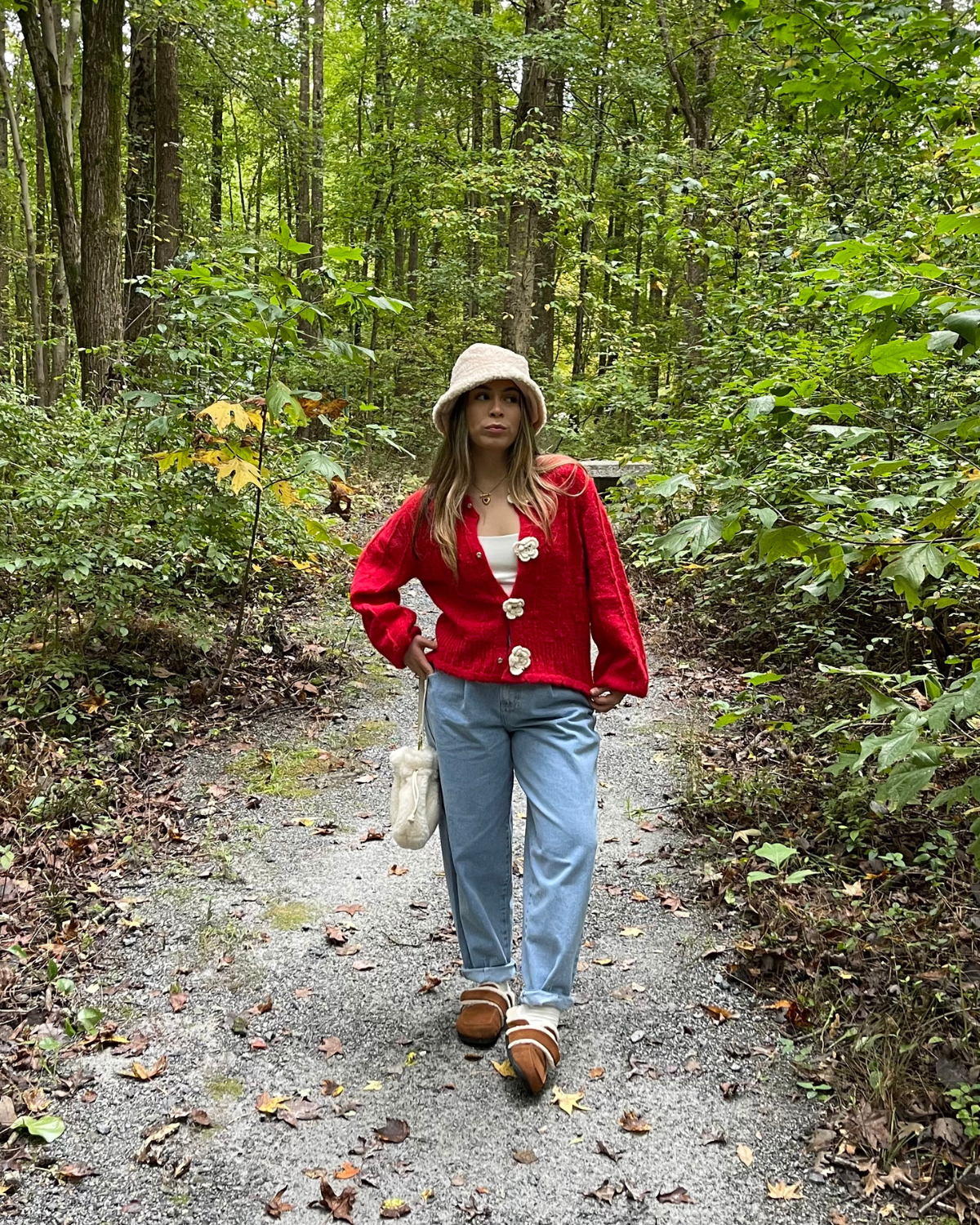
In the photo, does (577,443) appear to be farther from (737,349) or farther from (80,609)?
(80,609)

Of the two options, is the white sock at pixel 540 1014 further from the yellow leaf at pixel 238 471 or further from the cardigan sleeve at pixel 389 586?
the yellow leaf at pixel 238 471

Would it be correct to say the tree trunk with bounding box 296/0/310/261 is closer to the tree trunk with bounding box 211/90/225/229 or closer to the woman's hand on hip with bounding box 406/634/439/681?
the tree trunk with bounding box 211/90/225/229

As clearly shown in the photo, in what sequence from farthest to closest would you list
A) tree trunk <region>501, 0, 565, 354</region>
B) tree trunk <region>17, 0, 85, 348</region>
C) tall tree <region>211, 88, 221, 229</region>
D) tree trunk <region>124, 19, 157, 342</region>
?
tall tree <region>211, 88, 221, 229</region>, tree trunk <region>501, 0, 565, 354</region>, tree trunk <region>124, 19, 157, 342</region>, tree trunk <region>17, 0, 85, 348</region>

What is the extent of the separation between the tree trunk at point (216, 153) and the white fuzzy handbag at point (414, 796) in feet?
57.3

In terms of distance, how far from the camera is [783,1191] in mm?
2523

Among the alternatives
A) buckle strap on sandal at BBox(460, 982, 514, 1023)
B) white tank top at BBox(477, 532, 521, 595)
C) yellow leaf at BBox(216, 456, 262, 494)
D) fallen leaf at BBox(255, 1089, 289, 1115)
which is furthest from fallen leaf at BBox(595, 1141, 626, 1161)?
yellow leaf at BBox(216, 456, 262, 494)

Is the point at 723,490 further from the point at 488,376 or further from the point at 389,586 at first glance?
the point at 389,586

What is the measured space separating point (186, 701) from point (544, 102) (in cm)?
1043

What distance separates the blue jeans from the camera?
282 cm

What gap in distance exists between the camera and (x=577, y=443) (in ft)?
47.6

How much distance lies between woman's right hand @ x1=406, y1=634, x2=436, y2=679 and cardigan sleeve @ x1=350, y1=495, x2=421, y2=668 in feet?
0.06

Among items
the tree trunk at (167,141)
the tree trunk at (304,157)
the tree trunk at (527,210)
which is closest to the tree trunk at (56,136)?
the tree trunk at (167,141)

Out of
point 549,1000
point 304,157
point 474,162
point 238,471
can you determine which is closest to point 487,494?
point 549,1000

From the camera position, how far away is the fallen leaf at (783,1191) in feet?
8.23
